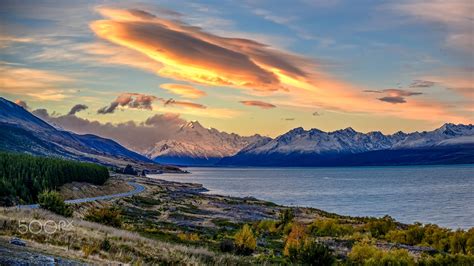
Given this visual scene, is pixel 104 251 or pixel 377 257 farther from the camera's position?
pixel 377 257

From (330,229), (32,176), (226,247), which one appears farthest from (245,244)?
(32,176)

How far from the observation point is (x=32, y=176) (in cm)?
8706

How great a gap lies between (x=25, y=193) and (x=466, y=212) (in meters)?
93.8

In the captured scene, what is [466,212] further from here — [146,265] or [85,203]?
[146,265]

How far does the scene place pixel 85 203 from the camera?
248 ft

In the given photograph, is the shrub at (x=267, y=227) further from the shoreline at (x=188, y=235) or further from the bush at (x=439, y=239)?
the bush at (x=439, y=239)

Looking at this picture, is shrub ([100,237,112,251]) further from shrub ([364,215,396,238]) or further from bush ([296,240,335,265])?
shrub ([364,215,396,238])

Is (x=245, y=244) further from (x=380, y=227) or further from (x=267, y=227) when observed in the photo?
(x=380, y=227)

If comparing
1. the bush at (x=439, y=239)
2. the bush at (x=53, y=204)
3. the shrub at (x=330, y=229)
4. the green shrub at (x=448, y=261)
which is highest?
the bush at (x=53, y=204)

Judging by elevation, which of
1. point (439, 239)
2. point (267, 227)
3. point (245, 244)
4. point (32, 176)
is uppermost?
point (32, 176)

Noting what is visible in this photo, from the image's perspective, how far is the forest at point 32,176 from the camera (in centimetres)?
7238

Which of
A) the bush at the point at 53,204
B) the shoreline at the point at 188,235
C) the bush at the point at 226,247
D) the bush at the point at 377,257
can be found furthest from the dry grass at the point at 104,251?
the bush at the point at 53,204

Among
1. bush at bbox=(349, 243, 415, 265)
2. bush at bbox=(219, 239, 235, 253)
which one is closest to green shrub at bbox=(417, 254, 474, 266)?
bush at bbox=(349, 243, 415, 265)

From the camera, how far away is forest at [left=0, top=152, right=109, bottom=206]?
7238 cm
